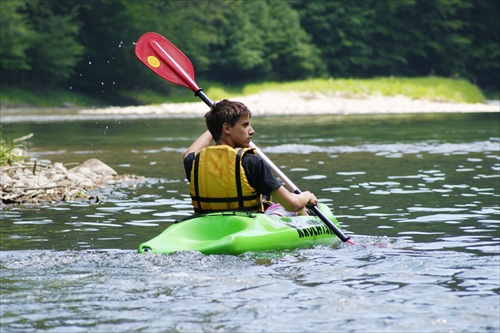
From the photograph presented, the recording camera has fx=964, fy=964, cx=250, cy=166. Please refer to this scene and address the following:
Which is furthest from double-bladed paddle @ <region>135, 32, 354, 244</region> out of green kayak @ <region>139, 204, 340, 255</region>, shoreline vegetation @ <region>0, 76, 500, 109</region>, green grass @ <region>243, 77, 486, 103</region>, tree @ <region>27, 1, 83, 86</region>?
tree @ <region>27, 1, 83, 86</region>

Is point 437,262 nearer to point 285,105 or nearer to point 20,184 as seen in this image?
point 20,184

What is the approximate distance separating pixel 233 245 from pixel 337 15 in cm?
4656

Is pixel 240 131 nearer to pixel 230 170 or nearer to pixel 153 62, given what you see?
pixel 230 170

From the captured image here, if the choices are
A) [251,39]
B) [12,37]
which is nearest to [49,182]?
[12,37]

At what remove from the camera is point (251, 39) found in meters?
47.7

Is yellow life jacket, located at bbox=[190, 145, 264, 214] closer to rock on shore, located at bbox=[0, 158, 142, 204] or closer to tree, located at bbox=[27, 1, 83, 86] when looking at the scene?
rock on shore, located at bbox=[0, 158, 142, 204]

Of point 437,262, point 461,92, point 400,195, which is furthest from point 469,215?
point 461,92

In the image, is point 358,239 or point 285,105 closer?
point 358,239

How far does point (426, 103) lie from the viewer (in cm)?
3878

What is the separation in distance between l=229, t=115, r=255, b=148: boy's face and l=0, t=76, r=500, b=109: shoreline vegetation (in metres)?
31.7

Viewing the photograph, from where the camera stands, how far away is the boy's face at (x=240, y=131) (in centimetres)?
681

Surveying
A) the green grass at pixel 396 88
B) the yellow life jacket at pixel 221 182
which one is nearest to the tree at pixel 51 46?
the green grass at pixel 396 88

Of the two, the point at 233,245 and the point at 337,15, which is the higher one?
the point at 337,15

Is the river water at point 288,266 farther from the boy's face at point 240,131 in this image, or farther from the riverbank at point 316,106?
the riverbank at point 316,106
